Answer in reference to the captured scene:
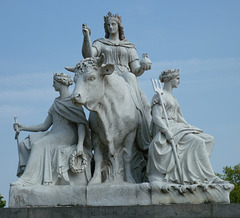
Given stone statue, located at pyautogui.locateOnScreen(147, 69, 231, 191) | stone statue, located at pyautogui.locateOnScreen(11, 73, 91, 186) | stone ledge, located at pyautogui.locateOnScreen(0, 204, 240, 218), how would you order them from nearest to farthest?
1. stone ledge, located at pyautogui.locateOnScreen(0, 204, 240, 218)
2. stone statue, located at pyautogui.locateOnScreen(147, 69, 231, 191)
3. stone statue, located at pyautogui.locateOnScreen(11, 73, 91, 186)

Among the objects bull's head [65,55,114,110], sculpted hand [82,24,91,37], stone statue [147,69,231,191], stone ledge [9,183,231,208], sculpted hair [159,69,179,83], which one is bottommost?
stone ledge [9,183,231,208]

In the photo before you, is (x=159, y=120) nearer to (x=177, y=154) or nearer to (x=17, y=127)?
(x=177, y=154)

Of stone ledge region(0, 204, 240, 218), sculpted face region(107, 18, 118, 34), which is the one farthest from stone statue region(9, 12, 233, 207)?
sculpted face region(107, 18, 118, 34)

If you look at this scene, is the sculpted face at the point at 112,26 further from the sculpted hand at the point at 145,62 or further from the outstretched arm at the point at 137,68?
the sculpted hand at the point at 145,62

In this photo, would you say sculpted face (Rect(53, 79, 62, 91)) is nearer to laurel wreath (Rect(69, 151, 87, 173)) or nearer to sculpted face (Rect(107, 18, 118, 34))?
laurel wreath (Rect(69, 151, 87, 173))

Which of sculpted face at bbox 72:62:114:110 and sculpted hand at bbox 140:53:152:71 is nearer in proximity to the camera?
sculpted face at bbox 72:62:114:110

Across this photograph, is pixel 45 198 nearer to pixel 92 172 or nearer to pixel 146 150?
pixel 92 172

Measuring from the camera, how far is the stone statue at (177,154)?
1034 cm

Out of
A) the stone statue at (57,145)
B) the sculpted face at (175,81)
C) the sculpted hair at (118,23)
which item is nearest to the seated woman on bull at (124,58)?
the sculpted hair at (118,23)

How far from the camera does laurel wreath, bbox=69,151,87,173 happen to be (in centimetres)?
1105

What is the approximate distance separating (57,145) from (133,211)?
270cm

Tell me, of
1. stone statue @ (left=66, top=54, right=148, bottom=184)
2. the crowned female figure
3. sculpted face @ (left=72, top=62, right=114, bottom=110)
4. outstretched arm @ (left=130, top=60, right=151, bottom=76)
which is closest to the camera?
sculpted face @ (left=72, top=62, right=114, bottom=110)

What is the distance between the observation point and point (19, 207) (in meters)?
10.3

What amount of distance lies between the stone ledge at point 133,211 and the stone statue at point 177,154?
1.94 feet
